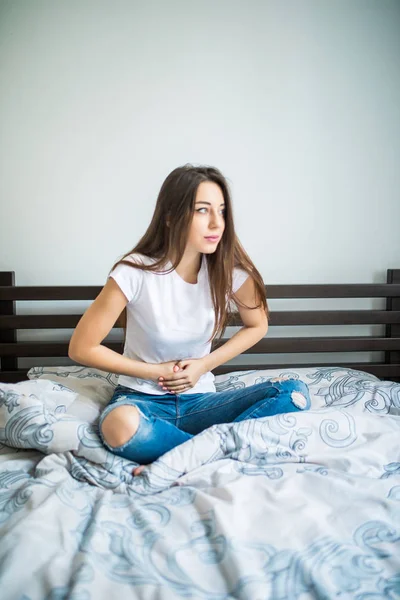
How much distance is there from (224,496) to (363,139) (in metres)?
1.77

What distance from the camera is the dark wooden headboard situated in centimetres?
195

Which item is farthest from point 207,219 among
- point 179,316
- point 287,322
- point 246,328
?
point 287,322

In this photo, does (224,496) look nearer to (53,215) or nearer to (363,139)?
(53,215)

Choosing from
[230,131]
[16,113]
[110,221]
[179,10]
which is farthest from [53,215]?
[179,10]

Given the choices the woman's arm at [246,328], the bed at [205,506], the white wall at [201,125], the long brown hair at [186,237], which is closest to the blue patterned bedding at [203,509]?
the bed at [205,506]

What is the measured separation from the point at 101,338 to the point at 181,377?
24cm

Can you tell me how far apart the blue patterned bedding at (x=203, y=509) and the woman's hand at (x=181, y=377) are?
7.5 inches

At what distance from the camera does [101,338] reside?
4.29ft

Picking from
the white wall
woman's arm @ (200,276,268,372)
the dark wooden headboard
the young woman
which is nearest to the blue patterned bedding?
the young woman

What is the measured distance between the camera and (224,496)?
961mm

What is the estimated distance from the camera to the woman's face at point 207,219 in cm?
133

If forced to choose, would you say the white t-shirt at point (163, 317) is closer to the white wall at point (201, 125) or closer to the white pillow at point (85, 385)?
the white pillow at point (85, 385)

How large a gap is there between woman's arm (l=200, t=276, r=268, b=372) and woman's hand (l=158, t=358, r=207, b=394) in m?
0.10

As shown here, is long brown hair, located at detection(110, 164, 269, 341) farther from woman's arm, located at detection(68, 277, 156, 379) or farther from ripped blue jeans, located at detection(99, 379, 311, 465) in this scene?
ripped blue jeans, located at detection(99, 379, 311, 465)
